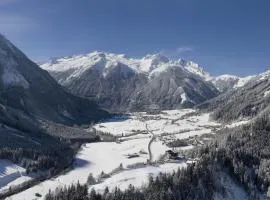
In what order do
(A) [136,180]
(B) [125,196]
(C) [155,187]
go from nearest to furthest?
1. (B) [125,196]
2. (C) [155,187]
3. (A) [136,180]

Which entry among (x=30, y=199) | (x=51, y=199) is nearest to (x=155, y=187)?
(x=51, y=199)

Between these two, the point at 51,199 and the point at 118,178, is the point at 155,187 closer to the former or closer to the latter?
the point at 118,178

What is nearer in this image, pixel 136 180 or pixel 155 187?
pixel 155 187

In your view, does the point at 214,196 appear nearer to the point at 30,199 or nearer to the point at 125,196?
the point at 125,196

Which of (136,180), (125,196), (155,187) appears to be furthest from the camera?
(136,180)

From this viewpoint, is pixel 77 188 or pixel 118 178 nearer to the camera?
pixel 77 188

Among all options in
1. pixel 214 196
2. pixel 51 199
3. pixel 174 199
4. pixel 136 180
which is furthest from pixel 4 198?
pixel 214 196
